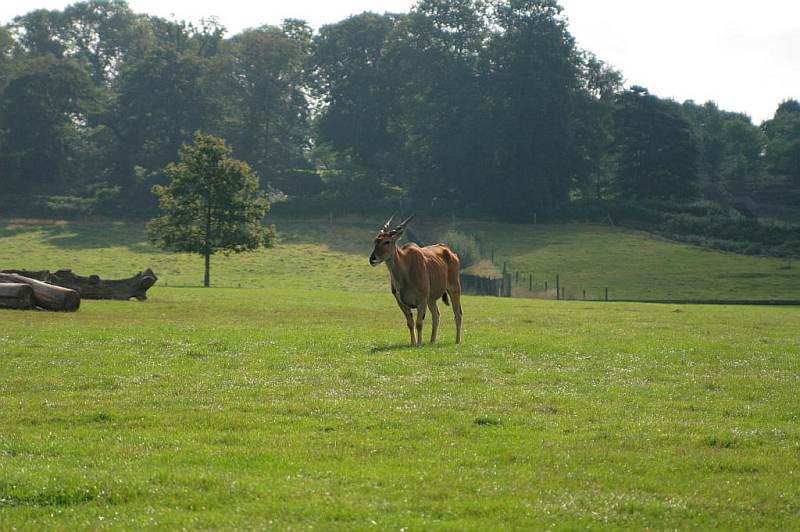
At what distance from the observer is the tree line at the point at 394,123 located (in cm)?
10675

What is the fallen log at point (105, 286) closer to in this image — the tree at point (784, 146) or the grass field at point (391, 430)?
the grass field at point (391, 430)

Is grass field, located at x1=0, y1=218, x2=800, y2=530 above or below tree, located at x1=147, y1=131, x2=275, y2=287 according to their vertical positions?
below

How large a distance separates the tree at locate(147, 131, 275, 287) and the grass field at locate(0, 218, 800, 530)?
42.3 m

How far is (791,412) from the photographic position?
46.5 ft

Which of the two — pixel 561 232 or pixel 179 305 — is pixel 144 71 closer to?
pixel 561 232

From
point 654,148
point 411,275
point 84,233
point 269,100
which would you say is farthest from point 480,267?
point 411,275

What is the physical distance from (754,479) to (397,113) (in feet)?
357

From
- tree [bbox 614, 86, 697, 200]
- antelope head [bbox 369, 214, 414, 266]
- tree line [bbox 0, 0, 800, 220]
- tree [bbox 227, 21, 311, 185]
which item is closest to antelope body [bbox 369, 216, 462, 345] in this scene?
antelope head [bbox 369, 214, 414, 266]

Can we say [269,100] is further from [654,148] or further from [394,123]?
[654,148]

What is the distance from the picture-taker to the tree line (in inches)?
4203

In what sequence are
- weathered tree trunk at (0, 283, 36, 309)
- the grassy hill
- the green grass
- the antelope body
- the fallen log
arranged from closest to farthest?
the antelope body, weathered tree trunk at (0, 283, 36, 309), the fallen log, the green grass, the grassy hill

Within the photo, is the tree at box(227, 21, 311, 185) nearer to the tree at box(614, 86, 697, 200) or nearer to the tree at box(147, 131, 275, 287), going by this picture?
the tree at box(614, 86, 697, 200)

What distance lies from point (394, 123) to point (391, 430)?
10732cm

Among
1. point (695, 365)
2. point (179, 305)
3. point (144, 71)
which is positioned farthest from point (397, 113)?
point (695, 365)
